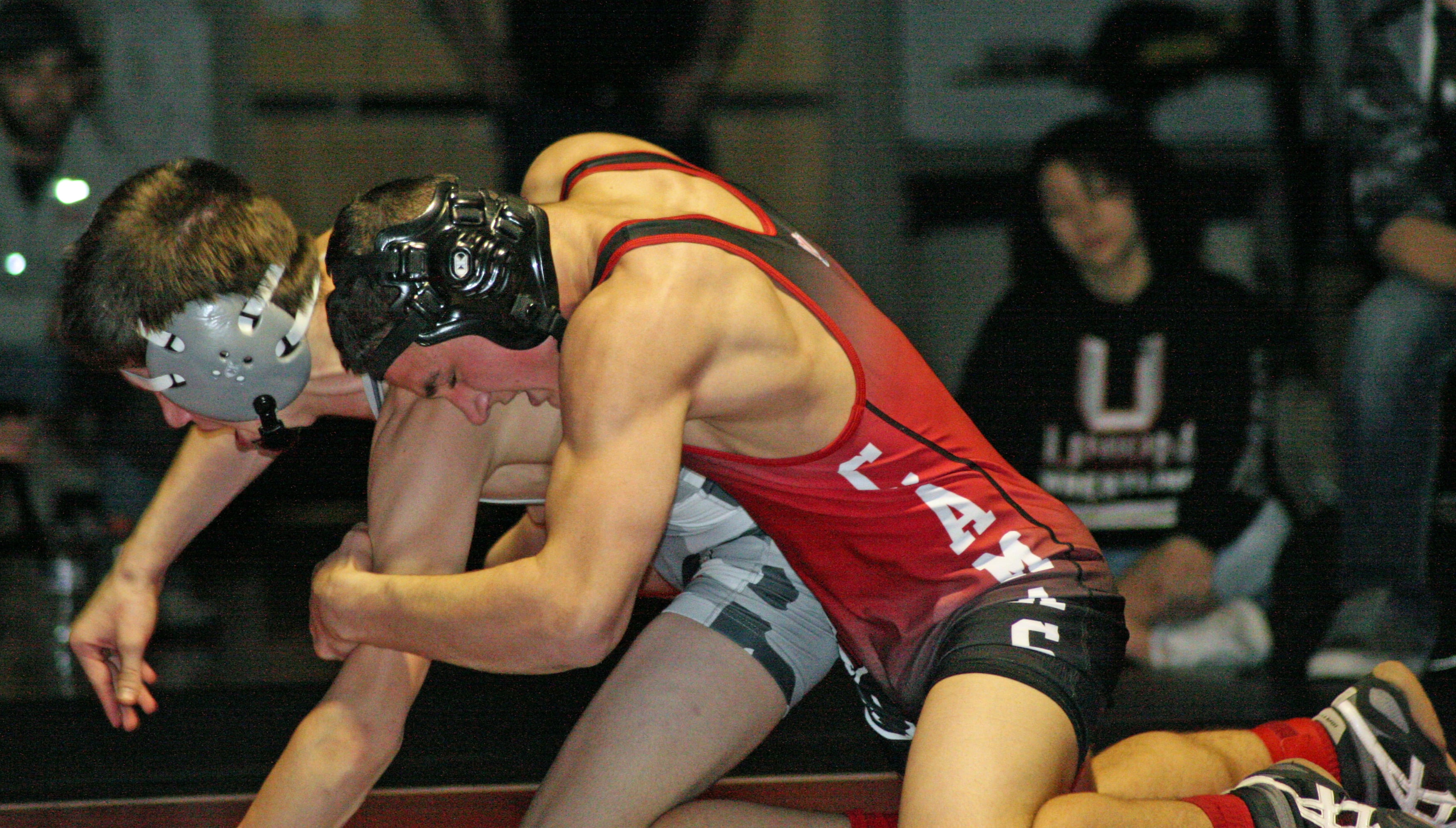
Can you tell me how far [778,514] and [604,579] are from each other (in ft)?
0.99

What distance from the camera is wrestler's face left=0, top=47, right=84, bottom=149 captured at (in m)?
3.01

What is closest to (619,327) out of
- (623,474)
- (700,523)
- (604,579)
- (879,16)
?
(623,474)

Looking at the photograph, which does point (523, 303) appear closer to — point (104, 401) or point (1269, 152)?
point (104, 401)

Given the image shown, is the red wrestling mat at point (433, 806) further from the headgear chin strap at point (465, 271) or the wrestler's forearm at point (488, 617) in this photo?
the headgear chin strap at point (465, 271)

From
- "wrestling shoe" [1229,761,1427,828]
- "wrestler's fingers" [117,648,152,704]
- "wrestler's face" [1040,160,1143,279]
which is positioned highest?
"wrestler's face" [1040,160,1143,279]

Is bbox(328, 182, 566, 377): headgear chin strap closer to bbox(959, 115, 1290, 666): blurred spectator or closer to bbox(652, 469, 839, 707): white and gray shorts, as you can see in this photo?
bbox(652, 469, 839, 707): white and gray shorts

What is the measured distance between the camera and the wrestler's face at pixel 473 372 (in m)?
1.43

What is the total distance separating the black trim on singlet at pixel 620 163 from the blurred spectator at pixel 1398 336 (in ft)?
6.39

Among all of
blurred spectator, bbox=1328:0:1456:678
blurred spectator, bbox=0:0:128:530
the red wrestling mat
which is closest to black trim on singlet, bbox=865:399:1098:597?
the red wrestling mat

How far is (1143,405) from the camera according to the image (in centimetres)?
290

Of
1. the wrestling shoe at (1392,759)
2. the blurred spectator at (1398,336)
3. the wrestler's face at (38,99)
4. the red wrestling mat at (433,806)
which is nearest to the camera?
the wrestling shoe at (1392,759)

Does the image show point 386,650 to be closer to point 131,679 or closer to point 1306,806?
point 131,679

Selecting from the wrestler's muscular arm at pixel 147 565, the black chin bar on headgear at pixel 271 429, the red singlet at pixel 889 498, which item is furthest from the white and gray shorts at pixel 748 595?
the wrestler's muscular arm at pixel 147 565

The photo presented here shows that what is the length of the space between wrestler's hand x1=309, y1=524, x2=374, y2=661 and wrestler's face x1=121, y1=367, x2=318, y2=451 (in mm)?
333
